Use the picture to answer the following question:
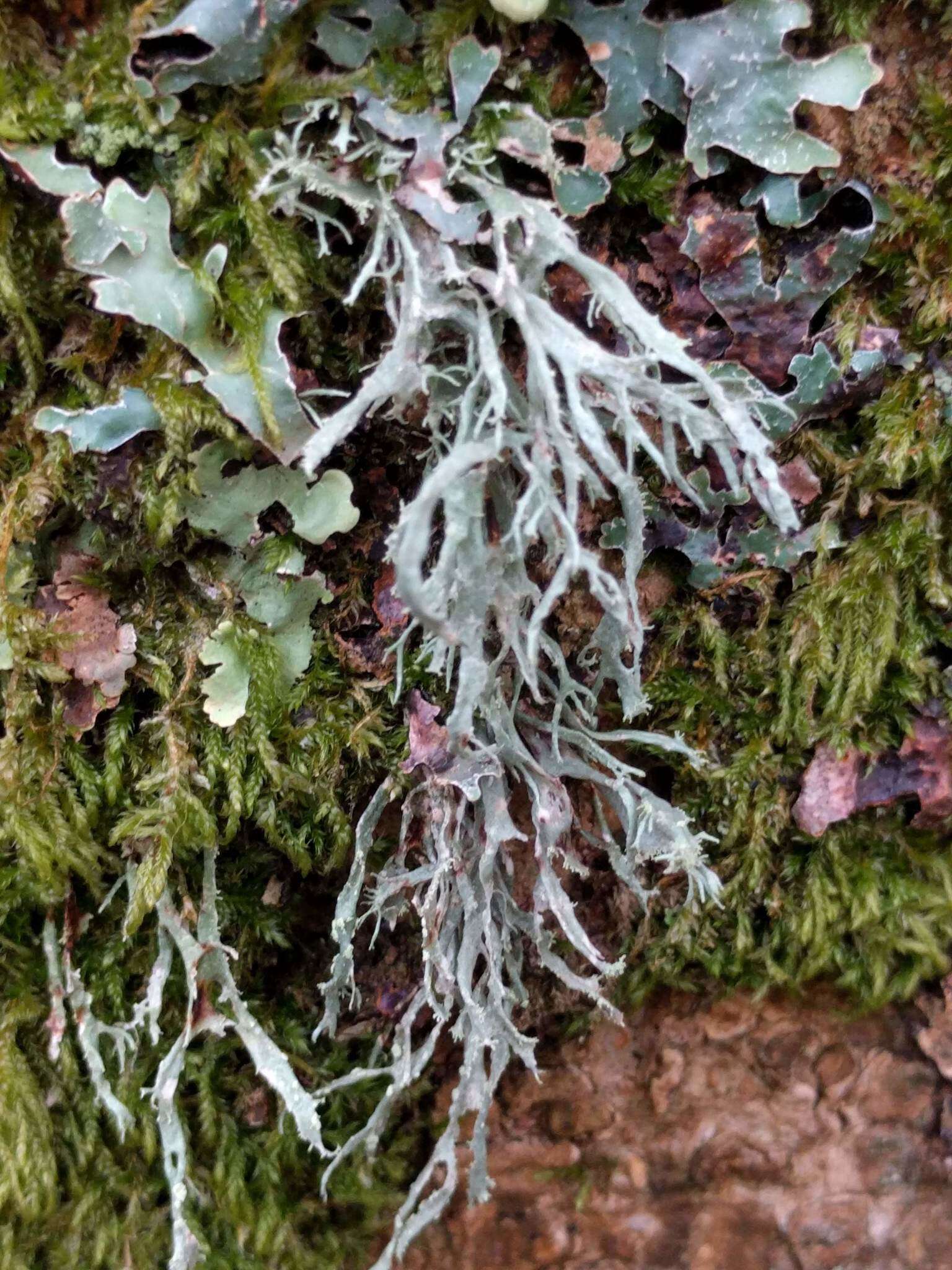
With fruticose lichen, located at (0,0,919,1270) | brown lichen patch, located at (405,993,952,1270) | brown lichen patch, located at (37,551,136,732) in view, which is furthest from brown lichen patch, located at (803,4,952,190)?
brown lichen patch, located at (405,993,952,1270)

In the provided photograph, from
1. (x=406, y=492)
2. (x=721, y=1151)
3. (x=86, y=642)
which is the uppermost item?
(x=406, y=492)

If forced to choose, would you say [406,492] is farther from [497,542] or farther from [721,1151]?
[721,1151]

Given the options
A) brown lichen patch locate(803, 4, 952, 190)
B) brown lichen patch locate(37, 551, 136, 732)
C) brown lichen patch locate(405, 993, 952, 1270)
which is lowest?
brown lichen patch locate(405, 993, 952, 1270)

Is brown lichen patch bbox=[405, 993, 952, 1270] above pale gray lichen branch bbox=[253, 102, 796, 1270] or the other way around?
the other way around

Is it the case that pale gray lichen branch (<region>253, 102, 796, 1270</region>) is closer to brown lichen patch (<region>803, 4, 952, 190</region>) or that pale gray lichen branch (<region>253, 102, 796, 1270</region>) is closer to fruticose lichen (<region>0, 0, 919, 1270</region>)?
fruticose lichen (<region>0, 0, 919, 1270</region>)

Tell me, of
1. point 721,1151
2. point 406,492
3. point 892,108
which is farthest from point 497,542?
point 721,1151

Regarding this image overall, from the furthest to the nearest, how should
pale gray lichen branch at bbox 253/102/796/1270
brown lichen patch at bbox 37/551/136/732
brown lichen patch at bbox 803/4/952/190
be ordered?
1. brown lichen patch at bbox 37/551/136/732
2. brown lichen patch at bbox 803/4/952/190
3. pale gray lichen branch at bbox 253/102/796/1270

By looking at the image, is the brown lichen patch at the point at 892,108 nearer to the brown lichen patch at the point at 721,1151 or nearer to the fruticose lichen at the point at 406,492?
the fruticose lichen at the point at 406,492

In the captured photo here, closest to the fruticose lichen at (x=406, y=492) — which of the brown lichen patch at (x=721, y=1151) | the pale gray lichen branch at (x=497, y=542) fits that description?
the pale gray lichen branch at (x=497, y=542)

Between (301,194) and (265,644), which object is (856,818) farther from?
(301,194)
